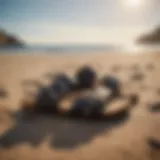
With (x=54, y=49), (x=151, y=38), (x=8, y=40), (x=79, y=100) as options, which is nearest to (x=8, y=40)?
(x=8, y=40)

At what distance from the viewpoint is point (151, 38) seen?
3.96 feet

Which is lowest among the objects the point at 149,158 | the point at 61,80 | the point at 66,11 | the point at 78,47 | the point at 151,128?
the point at 149,158

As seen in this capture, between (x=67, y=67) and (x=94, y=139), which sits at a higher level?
(x=67, y=67)

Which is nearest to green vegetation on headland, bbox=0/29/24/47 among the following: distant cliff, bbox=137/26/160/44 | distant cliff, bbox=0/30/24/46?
distant cliff, bbox=0/30/24/46

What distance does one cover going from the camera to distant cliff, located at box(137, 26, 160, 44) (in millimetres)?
1193

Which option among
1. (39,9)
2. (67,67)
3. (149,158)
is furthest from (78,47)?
(149,158)

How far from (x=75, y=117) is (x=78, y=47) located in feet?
0.90

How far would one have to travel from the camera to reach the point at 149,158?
106 centimetres

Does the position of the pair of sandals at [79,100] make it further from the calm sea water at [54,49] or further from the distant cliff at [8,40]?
the distant cliff at [8,40]

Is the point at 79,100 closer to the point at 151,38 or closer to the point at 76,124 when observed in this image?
the point at 76,124

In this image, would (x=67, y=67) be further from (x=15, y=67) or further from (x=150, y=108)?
(x=150, y=108)

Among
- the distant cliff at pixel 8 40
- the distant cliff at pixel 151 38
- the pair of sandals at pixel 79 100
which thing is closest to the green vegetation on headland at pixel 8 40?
the distant cliff at pixel 8 40

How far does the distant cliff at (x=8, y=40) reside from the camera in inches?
46.1

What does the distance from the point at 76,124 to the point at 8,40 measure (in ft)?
1.37
